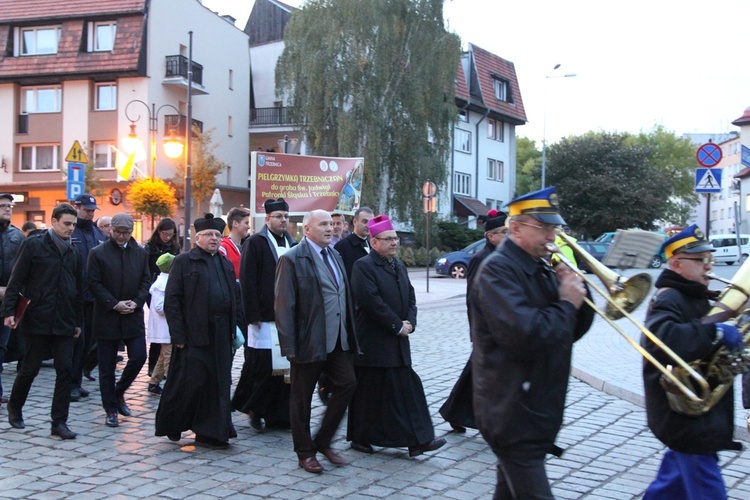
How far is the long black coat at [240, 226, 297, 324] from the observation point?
715 cm

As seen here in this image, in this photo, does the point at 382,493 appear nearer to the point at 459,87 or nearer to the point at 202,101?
the point at 202,101

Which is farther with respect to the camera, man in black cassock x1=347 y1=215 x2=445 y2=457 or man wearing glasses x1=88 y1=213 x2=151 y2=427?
man wearing glasses x1=88 y1=213 x2=151 y2=427

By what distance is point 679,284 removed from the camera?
4133 millimetres

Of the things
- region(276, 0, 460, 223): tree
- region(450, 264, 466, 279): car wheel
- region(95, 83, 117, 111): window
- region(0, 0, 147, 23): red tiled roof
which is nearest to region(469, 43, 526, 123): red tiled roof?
region(276, 0, 460, 223): tree

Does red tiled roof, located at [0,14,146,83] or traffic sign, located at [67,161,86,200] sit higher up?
red tiled roof, located at [0,14,146,83]

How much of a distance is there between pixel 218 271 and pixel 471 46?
4731cm

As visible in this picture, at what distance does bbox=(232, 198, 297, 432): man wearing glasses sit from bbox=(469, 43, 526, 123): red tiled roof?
1813 inches

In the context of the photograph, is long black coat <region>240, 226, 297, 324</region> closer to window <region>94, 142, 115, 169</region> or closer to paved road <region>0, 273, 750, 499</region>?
paved road <region>0, 273, 750, 499</region>

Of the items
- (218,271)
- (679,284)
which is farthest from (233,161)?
(679,284)

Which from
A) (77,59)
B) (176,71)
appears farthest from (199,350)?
(77,59)

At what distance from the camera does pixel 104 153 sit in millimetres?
39969

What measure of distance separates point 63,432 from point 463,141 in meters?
46.3

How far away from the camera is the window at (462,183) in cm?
5116

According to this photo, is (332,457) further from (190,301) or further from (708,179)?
(708,179)
